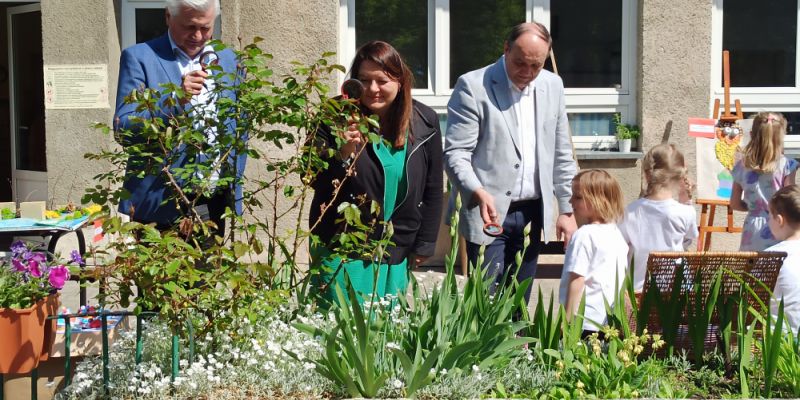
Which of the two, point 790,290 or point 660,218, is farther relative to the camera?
point 660,218

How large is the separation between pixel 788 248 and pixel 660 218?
0.83 meters

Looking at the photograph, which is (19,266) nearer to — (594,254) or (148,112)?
(148,112)

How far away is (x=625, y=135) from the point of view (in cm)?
902

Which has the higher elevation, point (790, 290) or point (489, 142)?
point (489, 142)

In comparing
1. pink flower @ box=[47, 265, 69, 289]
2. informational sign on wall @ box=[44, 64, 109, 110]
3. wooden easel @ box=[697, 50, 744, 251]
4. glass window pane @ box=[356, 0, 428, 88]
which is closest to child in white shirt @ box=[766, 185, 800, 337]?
pink flower @ box=[47, 265, 69, 289]

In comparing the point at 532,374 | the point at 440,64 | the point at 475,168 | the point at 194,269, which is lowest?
the point at 532,374

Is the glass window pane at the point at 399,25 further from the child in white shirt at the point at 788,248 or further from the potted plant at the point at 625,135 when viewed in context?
the child in white shirt at the point at 788,248

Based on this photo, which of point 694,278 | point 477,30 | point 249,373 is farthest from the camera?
point 477,30

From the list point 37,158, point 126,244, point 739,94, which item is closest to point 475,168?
point 126,244

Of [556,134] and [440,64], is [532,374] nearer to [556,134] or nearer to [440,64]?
[556,134]

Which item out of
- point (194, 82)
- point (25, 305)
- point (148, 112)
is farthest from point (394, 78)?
point (25, 305)

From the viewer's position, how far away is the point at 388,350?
12.2 ft

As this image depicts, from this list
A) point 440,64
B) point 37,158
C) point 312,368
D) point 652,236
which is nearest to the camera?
point 312,368

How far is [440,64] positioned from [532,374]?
5543mm
